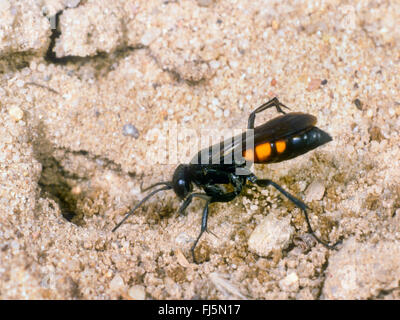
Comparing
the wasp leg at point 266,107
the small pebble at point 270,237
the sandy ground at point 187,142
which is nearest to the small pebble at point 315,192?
the sandy ground at point 187,142

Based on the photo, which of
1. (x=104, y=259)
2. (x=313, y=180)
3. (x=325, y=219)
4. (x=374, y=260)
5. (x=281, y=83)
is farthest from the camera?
(x=281, y=83)

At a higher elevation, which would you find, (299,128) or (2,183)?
(299,128)

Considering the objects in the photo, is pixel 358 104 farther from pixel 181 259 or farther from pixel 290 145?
A: pixel 181 259

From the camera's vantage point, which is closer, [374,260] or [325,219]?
[374,260]

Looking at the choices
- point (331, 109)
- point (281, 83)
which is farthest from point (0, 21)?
point (331, 109)

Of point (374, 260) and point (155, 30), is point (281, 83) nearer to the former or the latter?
point (155, 30)

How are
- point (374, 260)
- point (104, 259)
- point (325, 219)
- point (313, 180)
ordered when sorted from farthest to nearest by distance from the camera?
point (313, 180)
point (325, 219)
point (104, 259)
point (374, 260)

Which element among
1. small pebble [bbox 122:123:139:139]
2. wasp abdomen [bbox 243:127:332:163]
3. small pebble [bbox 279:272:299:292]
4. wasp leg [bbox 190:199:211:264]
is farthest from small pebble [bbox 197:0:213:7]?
small pebble [bbox 279:272:299:292]

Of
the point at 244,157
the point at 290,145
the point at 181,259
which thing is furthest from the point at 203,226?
the point at 290,145
